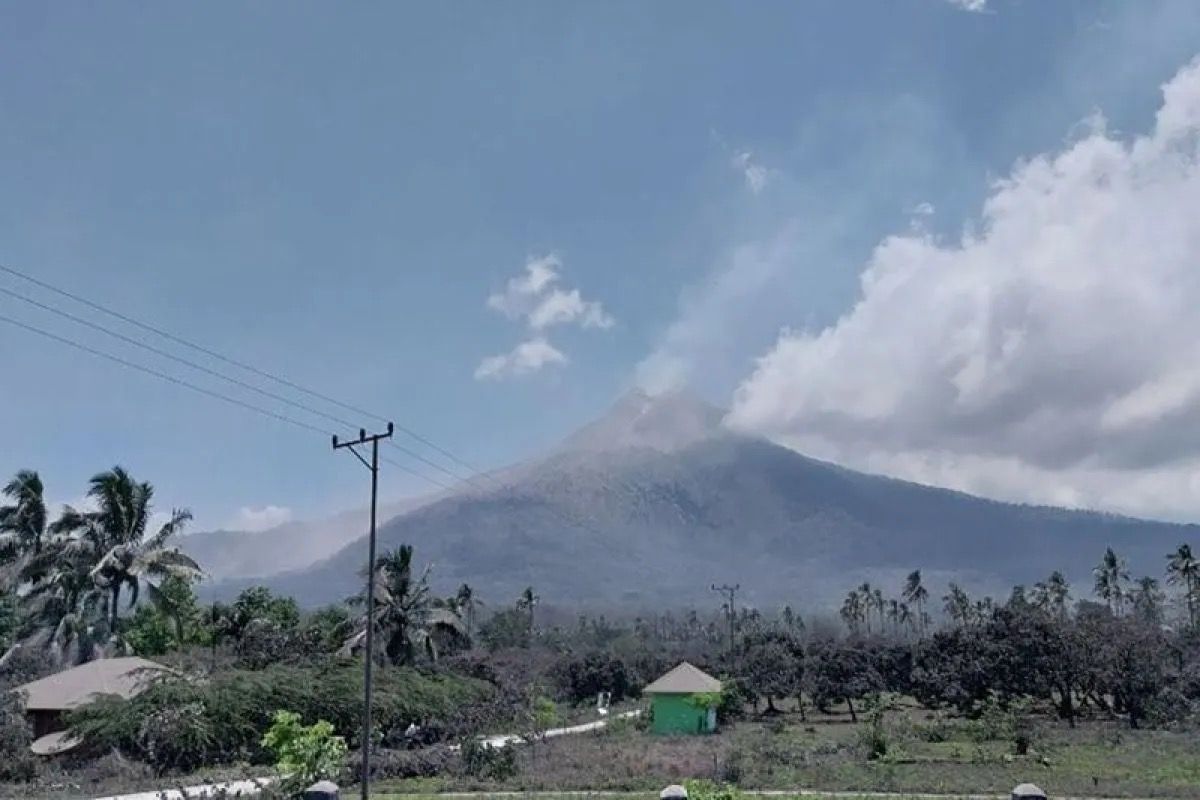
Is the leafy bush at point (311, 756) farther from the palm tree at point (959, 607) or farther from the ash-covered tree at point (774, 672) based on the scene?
the palm tree at point (959, 607)

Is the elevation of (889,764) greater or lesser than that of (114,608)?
lesser

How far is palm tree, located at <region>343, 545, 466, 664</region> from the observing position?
4866 cm

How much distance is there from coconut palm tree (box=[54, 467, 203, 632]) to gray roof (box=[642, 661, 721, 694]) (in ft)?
62.5

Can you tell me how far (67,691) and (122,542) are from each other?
315 inches

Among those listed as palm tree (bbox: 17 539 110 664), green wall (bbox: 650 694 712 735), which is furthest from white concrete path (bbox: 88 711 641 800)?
palm tree (bbox: 17 539 110 664)

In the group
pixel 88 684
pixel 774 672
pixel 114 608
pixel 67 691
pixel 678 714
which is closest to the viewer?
pixel 67 691

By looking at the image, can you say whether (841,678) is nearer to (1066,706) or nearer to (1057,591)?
(1066,706)

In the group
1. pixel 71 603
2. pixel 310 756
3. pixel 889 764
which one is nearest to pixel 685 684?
pixel 889 764

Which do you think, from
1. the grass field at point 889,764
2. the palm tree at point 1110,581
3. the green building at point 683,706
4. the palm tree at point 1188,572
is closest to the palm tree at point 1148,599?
the palm tree at point 1110,581

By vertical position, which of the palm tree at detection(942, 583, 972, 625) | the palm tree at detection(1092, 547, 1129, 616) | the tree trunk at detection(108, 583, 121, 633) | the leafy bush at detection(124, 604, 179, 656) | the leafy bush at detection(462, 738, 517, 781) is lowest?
the leafy bush at detection(462, 738, 517, 781)

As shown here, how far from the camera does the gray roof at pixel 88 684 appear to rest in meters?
32.2

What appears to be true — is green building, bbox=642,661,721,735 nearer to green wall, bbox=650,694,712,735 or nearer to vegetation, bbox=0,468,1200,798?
green wall, bbox=650,694,712,735

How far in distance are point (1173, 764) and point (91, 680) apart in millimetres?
30980

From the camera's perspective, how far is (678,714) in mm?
45219
